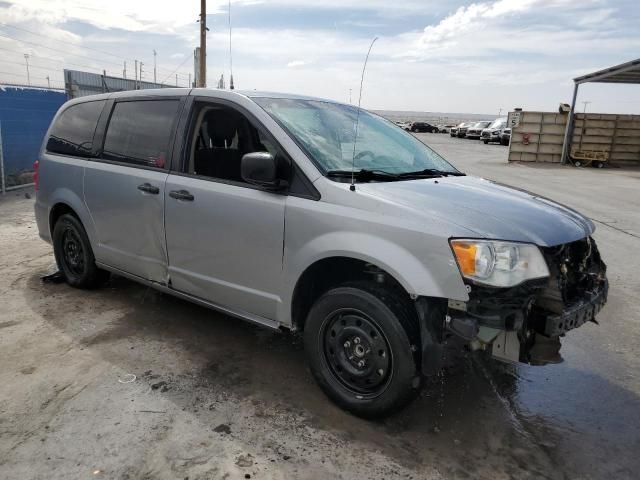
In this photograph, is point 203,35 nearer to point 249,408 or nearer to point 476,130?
point 249,408

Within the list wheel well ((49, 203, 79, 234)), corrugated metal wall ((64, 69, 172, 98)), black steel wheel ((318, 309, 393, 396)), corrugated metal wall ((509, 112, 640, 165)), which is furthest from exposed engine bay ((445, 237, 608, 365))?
corrugated metal wall ((509, 112, 640, 165))

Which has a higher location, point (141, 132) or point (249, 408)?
point (141, 132)

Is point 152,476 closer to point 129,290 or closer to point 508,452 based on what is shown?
point 508,452

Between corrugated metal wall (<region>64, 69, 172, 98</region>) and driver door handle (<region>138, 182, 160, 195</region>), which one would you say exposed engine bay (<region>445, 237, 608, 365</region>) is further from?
corrugated metal wall (<region>64, 69, 172, 98</region>)

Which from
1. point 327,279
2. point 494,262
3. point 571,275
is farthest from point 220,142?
point 571,275

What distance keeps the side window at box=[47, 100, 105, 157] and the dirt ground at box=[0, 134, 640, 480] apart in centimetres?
140

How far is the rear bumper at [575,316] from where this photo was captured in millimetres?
2623

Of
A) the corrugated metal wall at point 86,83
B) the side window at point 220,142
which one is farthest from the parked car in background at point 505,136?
the side window at point 220,142

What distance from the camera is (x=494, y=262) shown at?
2.52 meters

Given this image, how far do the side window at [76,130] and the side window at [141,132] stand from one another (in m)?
0.28

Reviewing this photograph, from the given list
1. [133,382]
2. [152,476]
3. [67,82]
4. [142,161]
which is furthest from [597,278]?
[67,82]

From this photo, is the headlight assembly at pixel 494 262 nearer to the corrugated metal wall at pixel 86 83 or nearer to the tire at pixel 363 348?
the tire at pixel 363 348

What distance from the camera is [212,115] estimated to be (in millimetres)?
3711

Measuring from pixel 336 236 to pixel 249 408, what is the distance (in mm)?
1152
